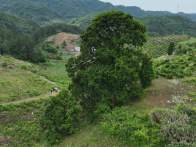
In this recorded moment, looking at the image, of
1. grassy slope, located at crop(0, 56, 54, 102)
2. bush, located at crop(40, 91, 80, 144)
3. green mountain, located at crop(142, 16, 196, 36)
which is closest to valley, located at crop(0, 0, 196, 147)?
bush, located at crop(40, 91, 80, 144)

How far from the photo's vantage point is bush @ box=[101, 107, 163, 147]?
19281 millimetres

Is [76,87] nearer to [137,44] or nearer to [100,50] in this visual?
[100,50]

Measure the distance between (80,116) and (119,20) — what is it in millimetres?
6615

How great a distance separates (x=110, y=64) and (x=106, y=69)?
0.93 metres

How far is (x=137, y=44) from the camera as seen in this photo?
83.8 ft

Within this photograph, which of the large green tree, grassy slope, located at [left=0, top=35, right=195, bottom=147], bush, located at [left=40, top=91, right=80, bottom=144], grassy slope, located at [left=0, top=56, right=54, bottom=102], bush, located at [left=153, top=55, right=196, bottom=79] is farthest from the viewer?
grassy slope, located at [left=0, top=56, right=54, bottom=102]

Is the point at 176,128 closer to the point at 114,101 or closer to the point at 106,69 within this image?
the point at 114,101

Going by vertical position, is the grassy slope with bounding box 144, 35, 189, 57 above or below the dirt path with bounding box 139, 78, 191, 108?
below

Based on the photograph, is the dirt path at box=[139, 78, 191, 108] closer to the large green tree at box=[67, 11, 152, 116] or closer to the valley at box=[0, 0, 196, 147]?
the valley at box=[0, 0, 196, 147]

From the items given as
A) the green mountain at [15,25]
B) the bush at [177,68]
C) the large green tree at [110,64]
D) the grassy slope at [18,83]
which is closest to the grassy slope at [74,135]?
the large green tree at [110,64]

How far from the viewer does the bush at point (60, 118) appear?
73.2 ft

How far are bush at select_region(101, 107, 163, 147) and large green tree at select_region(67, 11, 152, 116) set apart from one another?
1.21 meters

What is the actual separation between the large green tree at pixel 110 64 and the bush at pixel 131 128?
1.21 m

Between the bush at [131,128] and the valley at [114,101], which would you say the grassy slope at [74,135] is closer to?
the valley at [114,101]
